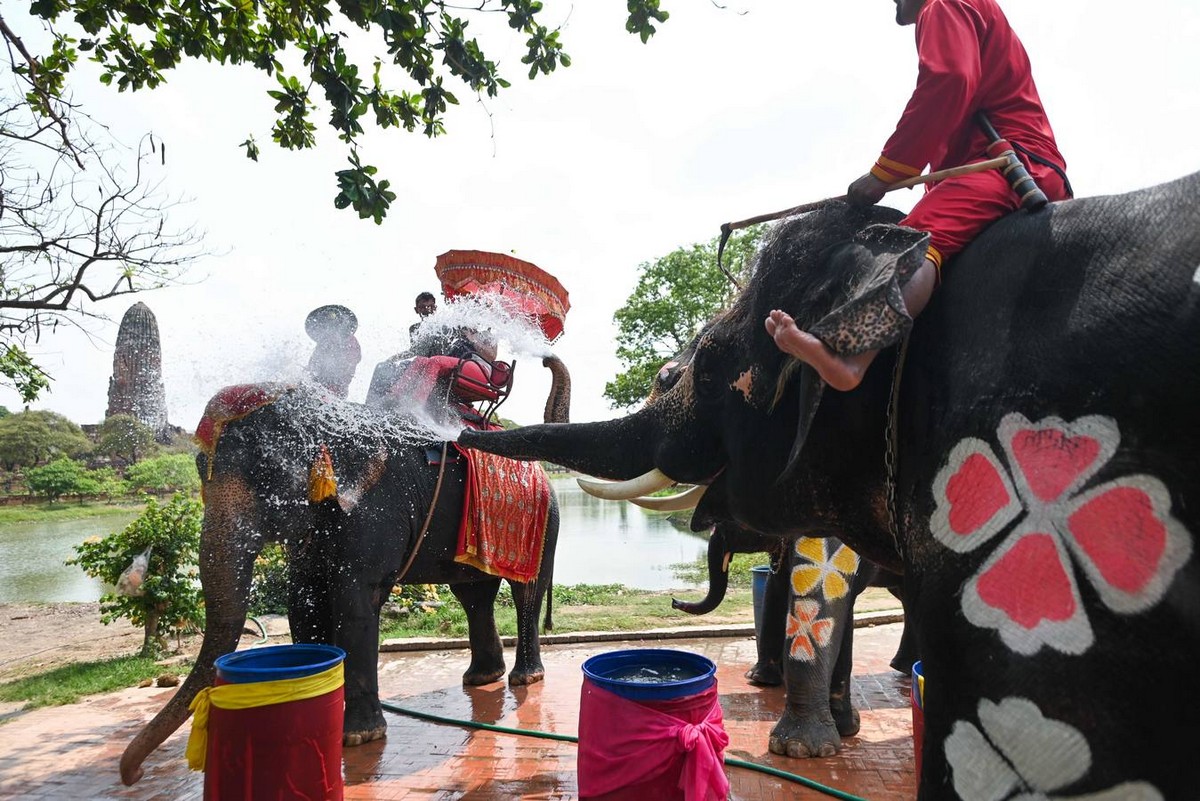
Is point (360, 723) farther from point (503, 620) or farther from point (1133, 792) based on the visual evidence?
point (1133, 792)

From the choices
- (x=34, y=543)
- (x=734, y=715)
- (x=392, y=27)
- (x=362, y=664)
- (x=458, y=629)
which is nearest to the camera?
(x=392, y=27)

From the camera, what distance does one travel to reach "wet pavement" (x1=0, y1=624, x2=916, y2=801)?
3996 mm

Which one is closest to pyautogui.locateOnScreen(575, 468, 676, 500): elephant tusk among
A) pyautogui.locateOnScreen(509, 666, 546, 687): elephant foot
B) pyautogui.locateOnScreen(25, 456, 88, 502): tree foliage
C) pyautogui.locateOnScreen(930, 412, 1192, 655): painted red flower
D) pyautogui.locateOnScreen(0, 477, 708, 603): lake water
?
pyautogui.locateOnScreen(930, 412, 1192, 655): painted red flower

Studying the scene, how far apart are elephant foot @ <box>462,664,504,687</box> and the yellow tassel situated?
2.42 m

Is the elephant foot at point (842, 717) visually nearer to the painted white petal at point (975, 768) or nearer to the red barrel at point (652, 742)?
the red barrel at point (652, 742)

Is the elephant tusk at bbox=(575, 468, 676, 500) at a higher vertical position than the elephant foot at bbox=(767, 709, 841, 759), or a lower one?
higher

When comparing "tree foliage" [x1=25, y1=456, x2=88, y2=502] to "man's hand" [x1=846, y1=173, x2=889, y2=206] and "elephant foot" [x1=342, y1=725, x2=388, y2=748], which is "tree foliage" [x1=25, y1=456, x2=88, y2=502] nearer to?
"elephant foot" [x1=342, y1=725, x2=388, y2=748]

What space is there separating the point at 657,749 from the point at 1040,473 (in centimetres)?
211

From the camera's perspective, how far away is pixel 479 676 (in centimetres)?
618

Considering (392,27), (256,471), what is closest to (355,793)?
(256,471)

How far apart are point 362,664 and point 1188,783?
4.31 m

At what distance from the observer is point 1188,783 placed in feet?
3.84

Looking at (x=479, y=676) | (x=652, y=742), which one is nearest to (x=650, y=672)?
(x=652, y=742)

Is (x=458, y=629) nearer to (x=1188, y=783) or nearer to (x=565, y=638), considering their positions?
(x=565, y=638)
